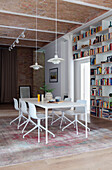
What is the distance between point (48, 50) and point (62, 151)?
28.2 ft

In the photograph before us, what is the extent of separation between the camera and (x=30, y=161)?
9.63ft

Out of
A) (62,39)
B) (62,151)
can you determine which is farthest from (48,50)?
(62,151)

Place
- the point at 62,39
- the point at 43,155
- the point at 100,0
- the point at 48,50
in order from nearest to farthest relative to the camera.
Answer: the point at 43,155, the point at 100,0, the point at 62,39, the point at 48,50

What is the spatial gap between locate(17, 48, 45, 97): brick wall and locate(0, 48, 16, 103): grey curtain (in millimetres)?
371

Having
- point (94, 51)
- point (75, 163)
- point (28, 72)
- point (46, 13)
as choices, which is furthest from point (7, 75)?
point (75, 163)

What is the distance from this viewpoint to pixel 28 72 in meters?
12.8

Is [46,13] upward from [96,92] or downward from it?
upward

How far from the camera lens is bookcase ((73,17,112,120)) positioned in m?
6.32

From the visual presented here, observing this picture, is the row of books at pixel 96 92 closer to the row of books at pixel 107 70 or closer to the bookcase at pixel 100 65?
the bookcase at pixel 100 65

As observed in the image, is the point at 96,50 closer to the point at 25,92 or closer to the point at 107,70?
the point at 107,70

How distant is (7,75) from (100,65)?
7.17 metres

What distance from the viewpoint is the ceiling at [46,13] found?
18.8 feet

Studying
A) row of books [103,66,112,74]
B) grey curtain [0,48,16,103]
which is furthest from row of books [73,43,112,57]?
grey curtain [0,48,16,103]

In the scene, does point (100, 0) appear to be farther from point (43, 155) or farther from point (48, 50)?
point (48, 50)
